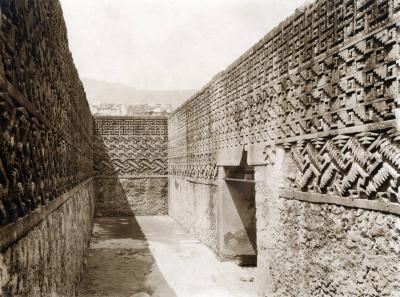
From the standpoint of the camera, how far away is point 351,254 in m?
2.82

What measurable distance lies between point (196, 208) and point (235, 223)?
1.93 m

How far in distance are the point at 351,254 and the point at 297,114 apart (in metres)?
1.32

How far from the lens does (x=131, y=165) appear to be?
11.6 m

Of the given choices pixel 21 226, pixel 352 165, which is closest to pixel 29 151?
pixel 21 226

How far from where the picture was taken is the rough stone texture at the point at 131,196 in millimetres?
11383

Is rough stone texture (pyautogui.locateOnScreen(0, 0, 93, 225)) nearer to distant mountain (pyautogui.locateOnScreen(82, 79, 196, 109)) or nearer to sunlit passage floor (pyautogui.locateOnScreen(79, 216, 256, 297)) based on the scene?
sunlit passage floor (pyautogui.locateOnScreen(79, 216, 256, 297))

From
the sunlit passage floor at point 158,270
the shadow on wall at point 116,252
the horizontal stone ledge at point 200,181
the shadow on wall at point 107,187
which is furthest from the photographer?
the shadow on wall at point 107,187

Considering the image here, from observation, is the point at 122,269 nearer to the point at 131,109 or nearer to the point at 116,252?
the point at 116,252

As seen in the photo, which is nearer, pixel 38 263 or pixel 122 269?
pixel 38 263

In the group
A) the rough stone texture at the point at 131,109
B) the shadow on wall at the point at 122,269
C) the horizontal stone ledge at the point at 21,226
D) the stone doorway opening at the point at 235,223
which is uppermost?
the rough stone texture at the point at 131,109

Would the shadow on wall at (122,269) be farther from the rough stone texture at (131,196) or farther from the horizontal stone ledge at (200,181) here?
the rough stone texture at (131,196)

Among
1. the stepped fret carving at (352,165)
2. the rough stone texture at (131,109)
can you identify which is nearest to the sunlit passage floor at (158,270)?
the stepped fret carving at (352,165)

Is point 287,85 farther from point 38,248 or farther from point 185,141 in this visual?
point 185,141

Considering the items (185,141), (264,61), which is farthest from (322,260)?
(185,141)
